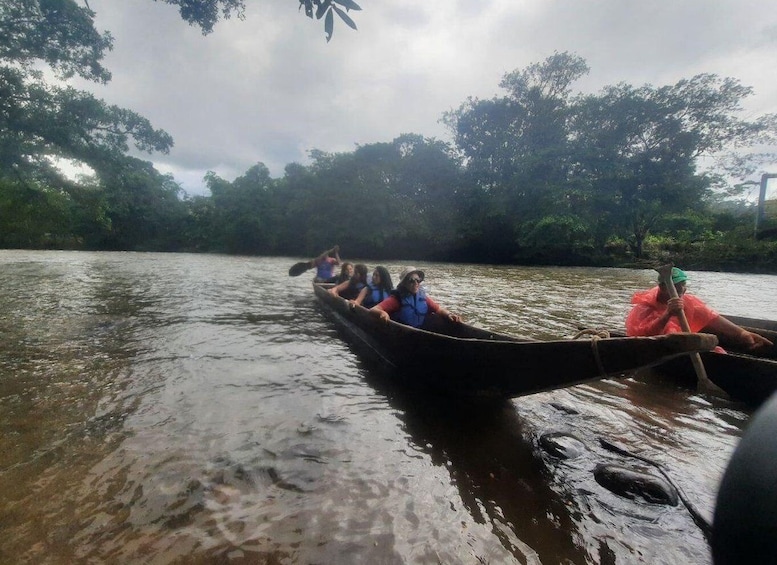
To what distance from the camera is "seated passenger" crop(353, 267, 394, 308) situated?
6.11 m

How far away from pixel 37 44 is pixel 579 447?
2558cm

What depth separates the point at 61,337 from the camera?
5.36 metres

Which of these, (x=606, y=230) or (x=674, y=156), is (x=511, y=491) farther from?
(x=674, y=156)

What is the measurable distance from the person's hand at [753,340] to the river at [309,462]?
3.19 ft

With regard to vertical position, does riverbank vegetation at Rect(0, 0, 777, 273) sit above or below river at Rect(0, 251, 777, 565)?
above

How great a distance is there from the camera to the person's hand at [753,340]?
410cm

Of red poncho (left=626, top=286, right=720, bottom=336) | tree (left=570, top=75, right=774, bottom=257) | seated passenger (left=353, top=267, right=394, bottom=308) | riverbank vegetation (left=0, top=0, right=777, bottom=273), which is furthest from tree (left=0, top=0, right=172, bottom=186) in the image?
tree (left=570, top=75, right=774, bottom=257)

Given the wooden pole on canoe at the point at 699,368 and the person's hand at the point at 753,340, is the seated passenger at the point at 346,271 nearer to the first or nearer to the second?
the wooden pole on canoe at the point at 699,368

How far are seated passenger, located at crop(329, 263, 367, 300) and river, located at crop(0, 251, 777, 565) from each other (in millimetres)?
2534

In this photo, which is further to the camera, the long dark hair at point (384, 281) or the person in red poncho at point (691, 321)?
the long dark hair at point (384, 281)

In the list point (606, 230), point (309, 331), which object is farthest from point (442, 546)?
point (606, 230)

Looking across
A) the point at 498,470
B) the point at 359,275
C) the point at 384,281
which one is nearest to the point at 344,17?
the point at 498,470

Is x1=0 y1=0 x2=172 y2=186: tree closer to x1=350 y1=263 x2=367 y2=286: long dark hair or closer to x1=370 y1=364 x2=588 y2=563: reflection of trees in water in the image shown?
x1=350 y1=263 x2=367 y2=286: long dark hair

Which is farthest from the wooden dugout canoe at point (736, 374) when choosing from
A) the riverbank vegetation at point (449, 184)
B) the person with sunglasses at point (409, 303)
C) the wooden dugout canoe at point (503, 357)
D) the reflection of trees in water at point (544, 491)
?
the riverbank vegetation at point (449, 184)
